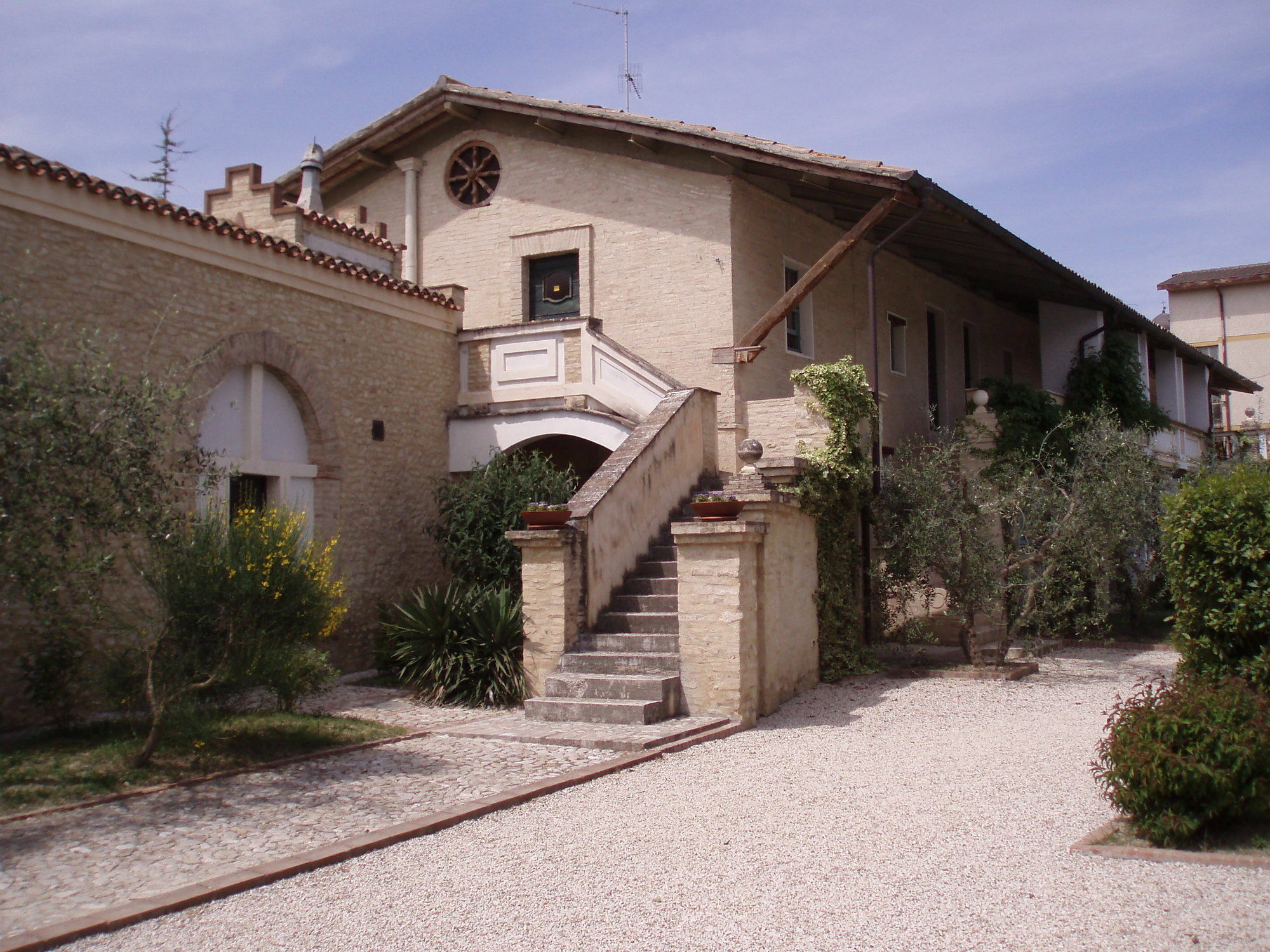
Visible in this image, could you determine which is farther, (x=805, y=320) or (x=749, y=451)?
(x=805, y=320)

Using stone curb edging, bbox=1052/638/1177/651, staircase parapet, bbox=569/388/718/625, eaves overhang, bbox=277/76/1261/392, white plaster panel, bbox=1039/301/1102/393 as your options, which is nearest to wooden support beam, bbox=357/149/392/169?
eaves overhang, bbox=277/76/1261/392

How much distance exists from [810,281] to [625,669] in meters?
5.95

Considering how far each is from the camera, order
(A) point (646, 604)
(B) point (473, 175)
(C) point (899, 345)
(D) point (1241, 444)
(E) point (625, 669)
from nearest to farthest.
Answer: (E) point (625, 669)
(A) point (646, 604)
(B) point (473, 175)
(C) point (899, 345)
(D) point (1241, 444)

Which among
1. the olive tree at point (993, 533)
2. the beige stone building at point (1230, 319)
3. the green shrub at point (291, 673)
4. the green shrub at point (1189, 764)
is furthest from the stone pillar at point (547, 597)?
the beige stone building at point (1230, 319)

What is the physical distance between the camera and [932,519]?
11.7 meters

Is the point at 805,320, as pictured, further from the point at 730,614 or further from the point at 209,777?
the point at 209,777

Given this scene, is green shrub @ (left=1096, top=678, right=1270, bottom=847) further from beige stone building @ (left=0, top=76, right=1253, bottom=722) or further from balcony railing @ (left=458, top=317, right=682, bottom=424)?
balcony railing @ (left=458, top=317, right=682, bottom=424)

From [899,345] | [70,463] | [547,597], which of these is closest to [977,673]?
[547,597]

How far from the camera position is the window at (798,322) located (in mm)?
15672

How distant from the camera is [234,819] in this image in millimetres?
6277

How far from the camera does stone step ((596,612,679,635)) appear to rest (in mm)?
9961

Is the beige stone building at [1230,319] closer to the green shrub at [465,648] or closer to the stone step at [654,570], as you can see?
the stone step at [654,570]

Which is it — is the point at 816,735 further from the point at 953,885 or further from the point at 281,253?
the point at 281,253

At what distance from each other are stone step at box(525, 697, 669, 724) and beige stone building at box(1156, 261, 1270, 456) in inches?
1202
